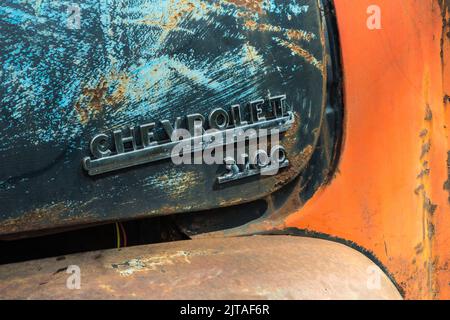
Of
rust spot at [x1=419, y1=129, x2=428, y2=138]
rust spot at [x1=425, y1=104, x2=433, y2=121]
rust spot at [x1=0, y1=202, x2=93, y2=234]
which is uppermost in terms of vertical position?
rust spot at [x1=425, y1=104, x2=433, y2=121]

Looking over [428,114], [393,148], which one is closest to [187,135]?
[393,148]

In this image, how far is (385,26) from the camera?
1194mm

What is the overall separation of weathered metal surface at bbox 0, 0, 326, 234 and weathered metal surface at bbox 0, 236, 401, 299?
95 millimetres

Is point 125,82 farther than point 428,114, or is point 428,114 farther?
point 428,114

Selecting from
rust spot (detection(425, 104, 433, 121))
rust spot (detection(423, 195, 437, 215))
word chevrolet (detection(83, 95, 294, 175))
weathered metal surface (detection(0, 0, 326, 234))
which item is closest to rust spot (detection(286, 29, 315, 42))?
weathered metal surface (detection(0, 0, 326, 234))

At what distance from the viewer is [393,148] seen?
4.06 ft

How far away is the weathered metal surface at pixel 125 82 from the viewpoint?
35.4 inches

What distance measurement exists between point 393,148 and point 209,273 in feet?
1.67

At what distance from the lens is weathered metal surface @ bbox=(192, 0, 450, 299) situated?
1191mm

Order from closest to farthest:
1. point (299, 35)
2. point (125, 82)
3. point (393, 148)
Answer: point (125, 82)
point (299, 35)
point (393, 148)

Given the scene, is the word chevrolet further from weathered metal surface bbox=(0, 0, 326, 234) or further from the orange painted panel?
the orange painted panel

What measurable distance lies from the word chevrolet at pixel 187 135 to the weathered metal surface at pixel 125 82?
0.05 ft

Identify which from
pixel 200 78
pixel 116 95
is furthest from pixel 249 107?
pixel 116 95

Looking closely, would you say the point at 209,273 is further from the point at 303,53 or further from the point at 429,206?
the point at 429,206
